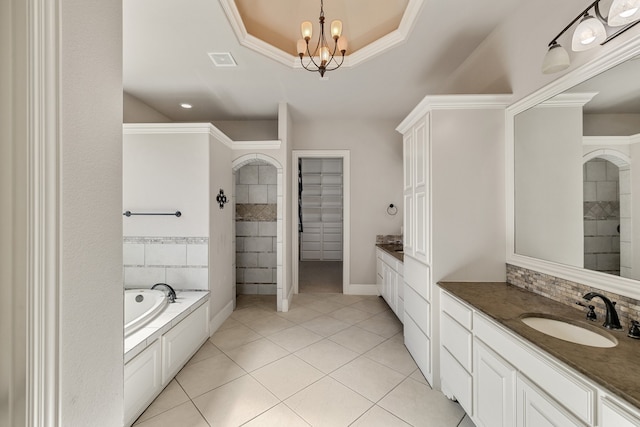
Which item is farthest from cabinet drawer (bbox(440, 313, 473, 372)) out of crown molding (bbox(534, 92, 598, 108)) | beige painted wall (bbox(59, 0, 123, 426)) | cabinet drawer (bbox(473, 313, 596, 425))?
beige painted wall (bbox(59, 0, 123, 426))

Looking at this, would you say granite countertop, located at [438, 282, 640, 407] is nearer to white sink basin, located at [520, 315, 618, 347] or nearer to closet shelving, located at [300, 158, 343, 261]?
white sink basin, located at [520, 315, 618, 347]

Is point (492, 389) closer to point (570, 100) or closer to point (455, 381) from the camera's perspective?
point (455, 381)

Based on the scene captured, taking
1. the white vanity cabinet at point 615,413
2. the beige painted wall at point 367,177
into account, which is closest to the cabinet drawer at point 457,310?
the white vanity cabinet at point 615,413

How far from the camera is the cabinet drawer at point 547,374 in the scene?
939mm

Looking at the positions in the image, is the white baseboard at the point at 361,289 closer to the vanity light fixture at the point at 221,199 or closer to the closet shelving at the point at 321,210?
the vanity light fixture at the point at 221,199

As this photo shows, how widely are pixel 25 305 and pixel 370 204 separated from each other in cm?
399

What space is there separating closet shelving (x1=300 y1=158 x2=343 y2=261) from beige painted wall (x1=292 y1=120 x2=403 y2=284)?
2.98m

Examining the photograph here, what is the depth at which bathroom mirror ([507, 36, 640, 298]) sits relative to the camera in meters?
1.23

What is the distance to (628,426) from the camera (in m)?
0.82

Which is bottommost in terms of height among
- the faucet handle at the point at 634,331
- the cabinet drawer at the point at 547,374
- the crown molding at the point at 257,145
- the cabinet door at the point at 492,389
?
the cabinet door at the point at 492,389

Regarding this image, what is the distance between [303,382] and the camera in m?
2.11

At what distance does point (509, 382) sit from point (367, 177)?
10.7 feet

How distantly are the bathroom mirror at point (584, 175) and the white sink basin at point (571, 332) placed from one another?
241 millimetres

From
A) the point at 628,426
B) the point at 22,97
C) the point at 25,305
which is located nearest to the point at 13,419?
the point at 25,305
